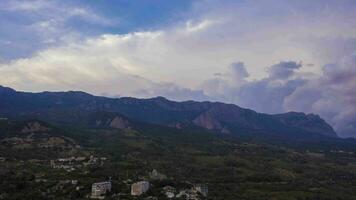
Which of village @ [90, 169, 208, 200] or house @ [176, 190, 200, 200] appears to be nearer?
village @ [90, 169, 208, 200]

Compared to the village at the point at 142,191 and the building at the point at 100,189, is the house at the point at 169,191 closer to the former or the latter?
the village at the point at 142,191

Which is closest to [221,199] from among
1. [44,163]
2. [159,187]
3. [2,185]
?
[159,187]

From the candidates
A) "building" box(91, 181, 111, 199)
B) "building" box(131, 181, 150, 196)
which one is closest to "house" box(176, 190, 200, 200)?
"building" box(131, 181, 150, 196)

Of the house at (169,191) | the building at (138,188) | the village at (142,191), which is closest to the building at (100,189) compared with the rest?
the village at (142,191)

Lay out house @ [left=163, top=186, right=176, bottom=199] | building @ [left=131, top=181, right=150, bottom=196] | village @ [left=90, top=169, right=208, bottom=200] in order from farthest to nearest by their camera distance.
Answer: house @ [left=163, top=186, right=176, bottom=199]
village @ [left=90, top=169, right=208, bottom=200]
building @ [left=131, top=181, right=150, bottom=196]

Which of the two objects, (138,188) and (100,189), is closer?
(138,188)

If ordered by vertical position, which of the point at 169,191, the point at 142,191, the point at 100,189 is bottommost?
the point at 100,189

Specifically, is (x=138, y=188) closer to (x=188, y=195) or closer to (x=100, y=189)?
(x=100, y=189)

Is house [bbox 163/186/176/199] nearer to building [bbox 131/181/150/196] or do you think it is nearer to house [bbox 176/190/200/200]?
house [bbox 176/190/200/200]

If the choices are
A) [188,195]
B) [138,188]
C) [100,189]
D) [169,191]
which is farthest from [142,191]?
[188,195]

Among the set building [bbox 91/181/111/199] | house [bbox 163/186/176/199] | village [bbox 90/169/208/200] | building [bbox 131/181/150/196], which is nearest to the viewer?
building [bbox 131/181/150/196]
